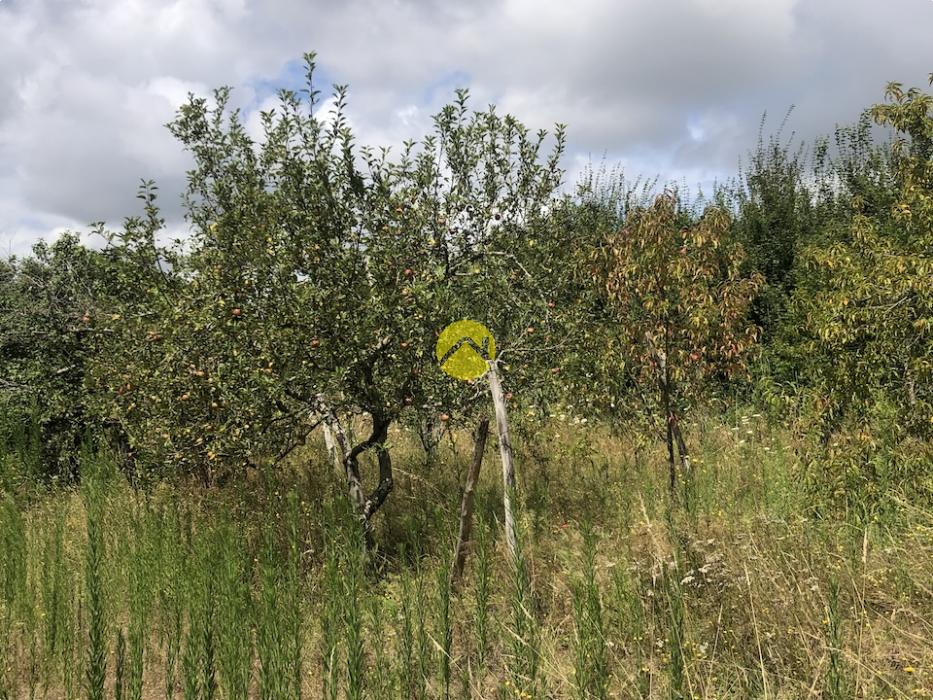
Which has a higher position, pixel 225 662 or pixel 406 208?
pixel 406 208

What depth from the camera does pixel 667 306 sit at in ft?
18.3

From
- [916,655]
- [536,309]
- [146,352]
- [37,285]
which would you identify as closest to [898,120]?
[536,309]

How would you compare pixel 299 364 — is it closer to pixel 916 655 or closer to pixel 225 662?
pixel 225 662

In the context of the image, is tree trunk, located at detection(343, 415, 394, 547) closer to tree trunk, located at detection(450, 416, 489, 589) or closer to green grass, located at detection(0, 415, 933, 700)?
green grass, located at detection(0, 415, 933, 700)

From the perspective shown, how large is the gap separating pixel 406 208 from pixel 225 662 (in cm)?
322
